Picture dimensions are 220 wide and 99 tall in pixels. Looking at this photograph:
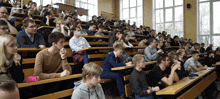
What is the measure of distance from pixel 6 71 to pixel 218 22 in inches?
467

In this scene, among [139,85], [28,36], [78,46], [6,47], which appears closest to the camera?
[6,47]

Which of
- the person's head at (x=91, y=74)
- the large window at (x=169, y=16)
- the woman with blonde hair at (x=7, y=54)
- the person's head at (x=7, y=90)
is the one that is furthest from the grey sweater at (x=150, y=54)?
the large window at (x=169, y=16)

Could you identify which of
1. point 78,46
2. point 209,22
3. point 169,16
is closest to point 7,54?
point 78,46

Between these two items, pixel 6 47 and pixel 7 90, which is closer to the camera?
pixel 7 90

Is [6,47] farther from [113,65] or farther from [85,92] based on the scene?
[113,65]

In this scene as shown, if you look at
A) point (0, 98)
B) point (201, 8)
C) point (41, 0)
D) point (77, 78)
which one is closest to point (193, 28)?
point (201, 8)

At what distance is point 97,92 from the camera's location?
1.78 meters

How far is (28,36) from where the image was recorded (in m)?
3.15

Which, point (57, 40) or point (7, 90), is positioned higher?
point (57, 40)

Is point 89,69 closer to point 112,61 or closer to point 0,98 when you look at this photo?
point 0,98

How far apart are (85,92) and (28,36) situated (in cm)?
202

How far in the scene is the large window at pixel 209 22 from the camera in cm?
1064

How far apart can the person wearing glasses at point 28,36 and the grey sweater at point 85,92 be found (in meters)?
1.82

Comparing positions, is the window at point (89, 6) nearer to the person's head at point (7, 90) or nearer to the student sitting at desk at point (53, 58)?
the student sitting at desk at point (53, 58)
